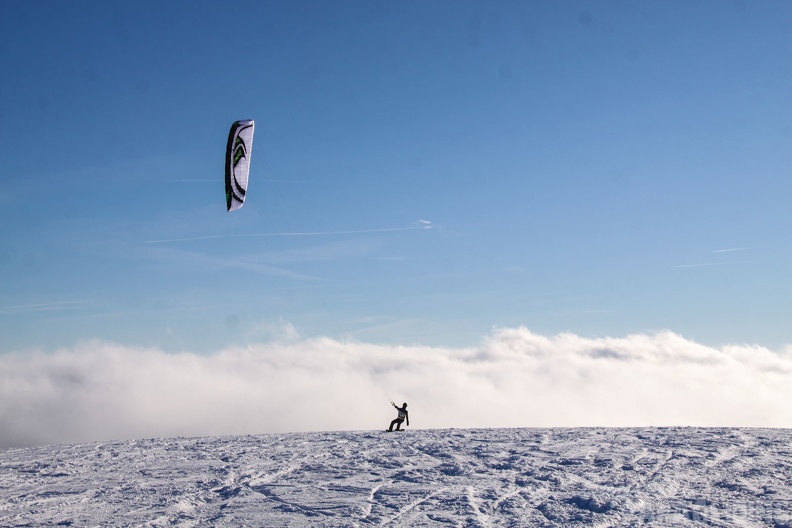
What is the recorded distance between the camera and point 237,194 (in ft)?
70.9

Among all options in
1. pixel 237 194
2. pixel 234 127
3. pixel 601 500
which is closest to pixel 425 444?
pixel 601 500

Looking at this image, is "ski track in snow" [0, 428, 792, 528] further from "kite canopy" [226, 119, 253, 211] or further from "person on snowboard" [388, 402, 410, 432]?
"kite canopy" [226, 119, 253, 211]

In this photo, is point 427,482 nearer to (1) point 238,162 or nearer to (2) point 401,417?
(2) point 401,417

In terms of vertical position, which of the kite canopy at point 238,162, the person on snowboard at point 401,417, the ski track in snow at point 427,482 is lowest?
the ski track in snow at point 427,482

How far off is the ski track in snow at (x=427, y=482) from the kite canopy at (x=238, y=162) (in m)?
8.53

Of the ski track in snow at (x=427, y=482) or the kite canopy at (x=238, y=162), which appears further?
the kite canopy at (x=238, y=162)

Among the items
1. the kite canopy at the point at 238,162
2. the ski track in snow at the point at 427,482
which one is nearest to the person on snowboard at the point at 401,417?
the ski track in snow at the point at 427,482

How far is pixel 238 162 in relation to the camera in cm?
Result: 2167

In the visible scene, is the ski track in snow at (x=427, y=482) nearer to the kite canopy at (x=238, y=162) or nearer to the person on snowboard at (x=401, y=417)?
the person on snowboard at (x=401, y=417)

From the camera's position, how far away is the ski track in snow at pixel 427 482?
1132 centimetres

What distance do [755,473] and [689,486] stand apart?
6.77 ft

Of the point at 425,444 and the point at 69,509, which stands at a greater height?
the point at 425,444

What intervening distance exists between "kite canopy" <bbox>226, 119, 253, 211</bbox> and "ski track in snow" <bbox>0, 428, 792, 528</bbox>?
8531 mm

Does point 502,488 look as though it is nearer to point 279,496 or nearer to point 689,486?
point 689,486
